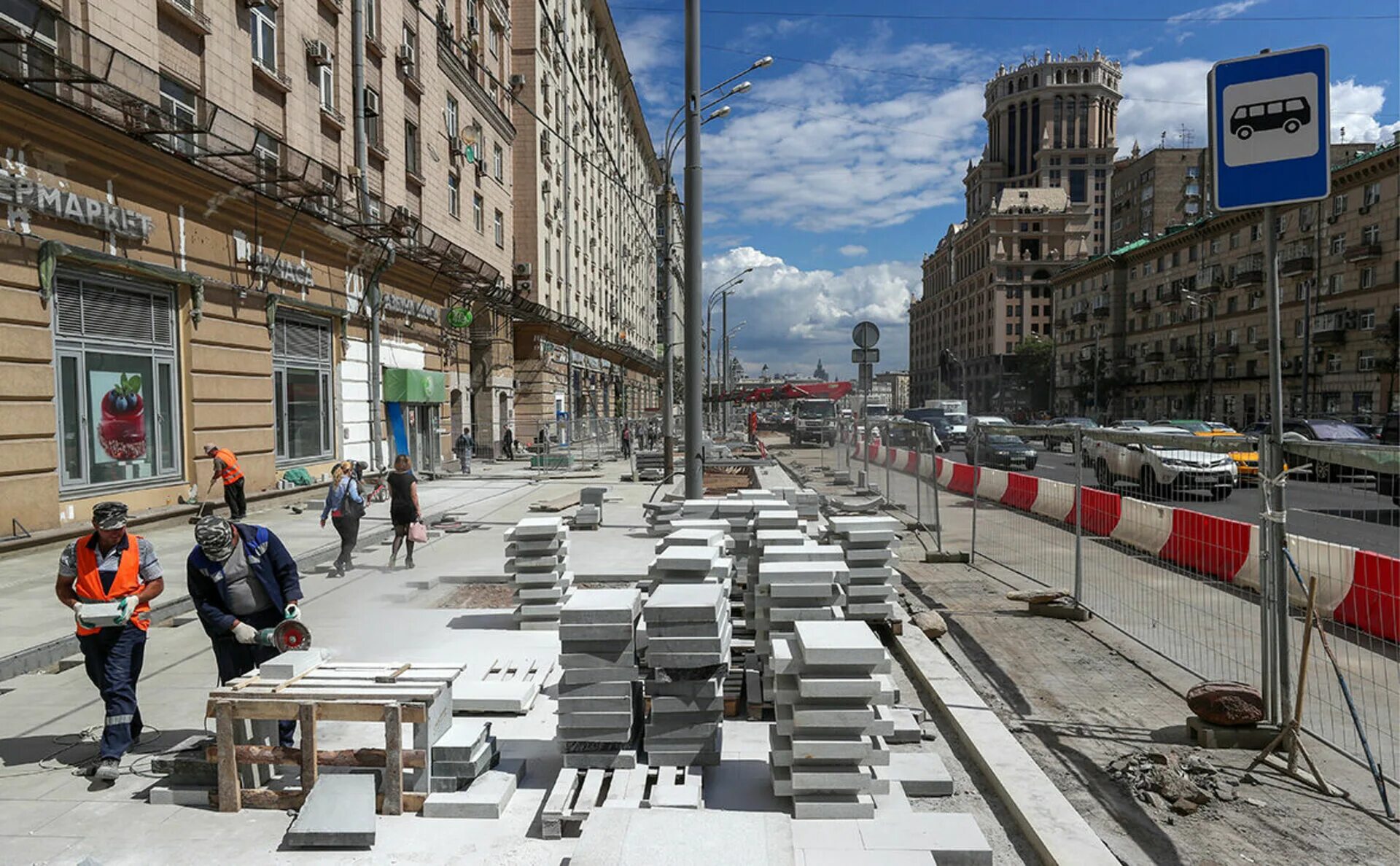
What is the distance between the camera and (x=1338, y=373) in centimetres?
5022

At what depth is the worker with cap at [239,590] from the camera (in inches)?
207

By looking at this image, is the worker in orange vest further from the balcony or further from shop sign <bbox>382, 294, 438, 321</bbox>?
the balcony

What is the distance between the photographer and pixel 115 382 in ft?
44.6

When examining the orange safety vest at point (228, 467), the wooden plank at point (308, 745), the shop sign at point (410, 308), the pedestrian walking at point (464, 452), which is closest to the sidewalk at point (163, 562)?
the orange safety vest at point (228, 467)

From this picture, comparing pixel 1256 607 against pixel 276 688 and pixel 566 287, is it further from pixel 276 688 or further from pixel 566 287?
pixel 566 287

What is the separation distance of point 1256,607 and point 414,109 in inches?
1047

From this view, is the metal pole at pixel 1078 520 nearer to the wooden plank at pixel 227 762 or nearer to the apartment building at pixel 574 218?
the wooden plank at pixel 227 762

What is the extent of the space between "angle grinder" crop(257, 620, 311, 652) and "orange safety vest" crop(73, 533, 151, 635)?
0.69 meters

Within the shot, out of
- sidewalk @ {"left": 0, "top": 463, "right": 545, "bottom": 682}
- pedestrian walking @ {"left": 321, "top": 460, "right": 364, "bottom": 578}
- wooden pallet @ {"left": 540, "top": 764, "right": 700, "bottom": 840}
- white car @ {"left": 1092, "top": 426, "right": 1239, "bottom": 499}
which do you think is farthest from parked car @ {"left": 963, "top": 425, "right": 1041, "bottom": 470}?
sidewalk @ {"left": 0, "top": 463, "right": 545, "bottom": 682}

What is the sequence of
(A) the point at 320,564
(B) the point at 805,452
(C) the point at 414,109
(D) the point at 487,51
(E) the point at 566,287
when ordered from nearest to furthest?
(A) the point at 320,564, (C) the point at 414,109, (D) the point at 487,51, (B) the point at 805,452, (E) the point at 566,287

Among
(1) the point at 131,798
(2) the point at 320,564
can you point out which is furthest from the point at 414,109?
(1) the point at 131,798

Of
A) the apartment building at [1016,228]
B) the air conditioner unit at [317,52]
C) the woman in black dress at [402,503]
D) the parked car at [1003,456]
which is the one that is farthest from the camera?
the apartment building at [1016,228]

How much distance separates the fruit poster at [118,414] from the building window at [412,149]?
558 inches

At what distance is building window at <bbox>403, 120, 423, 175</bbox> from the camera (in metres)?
26.2
